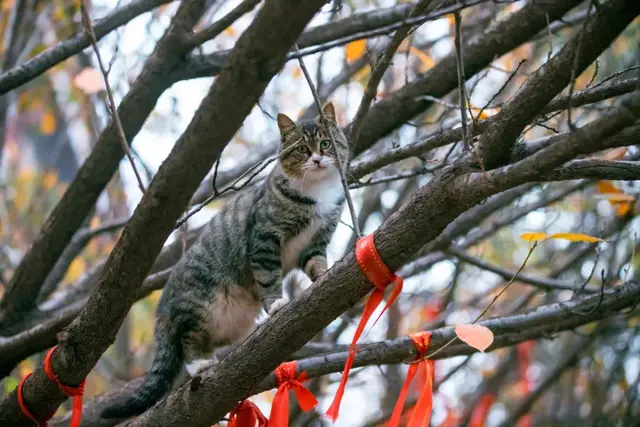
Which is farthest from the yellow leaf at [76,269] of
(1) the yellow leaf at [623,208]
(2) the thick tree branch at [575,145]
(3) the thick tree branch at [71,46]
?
(2) the thick tree branch at [575,145]

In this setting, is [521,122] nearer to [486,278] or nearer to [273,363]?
[273,363]

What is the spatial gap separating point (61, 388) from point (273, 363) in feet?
2.48

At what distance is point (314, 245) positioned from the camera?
3.09m

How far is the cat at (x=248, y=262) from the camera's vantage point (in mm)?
2982

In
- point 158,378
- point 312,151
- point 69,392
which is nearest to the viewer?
point 69,392

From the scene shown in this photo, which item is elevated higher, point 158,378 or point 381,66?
point 381,66

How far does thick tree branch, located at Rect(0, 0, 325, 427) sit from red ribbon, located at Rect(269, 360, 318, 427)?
1.96 ft

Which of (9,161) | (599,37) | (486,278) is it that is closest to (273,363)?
(599,37)

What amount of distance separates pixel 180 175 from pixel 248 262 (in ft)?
4.85

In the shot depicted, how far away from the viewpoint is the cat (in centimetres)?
298

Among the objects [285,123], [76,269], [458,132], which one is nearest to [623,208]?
[458,132]

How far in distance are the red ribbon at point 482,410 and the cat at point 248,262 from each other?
7.36ft

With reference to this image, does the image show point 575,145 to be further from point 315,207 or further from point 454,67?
point 454,67

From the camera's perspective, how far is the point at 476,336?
193cm
